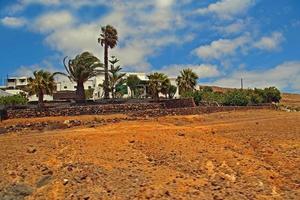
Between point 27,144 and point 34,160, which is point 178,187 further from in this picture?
point 27,144

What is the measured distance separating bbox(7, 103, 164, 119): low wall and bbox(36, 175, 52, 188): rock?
17.8 metres

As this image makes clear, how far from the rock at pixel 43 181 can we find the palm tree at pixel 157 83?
32950 mm

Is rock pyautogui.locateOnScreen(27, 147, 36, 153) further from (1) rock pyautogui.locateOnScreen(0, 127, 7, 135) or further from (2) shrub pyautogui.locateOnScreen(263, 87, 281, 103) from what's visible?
(2) shrub pyautogui.locateOnScreen(263, 87, 281, 103)

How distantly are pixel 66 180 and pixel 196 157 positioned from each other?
4.75 meters

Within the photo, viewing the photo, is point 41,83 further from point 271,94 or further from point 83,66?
point 271,94

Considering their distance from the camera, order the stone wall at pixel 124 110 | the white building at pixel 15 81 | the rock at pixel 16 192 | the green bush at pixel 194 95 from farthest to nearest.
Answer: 1. the white building at pixel 15 81
2. the green bush at pixel 194 95
3. the stone wall at pixel 124 110
4. the rock at pixel 16 192

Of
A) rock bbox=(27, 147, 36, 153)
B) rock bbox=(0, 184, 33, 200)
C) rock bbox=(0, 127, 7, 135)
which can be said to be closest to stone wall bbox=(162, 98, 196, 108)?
rock bbox=(0, 127, 7, 135)

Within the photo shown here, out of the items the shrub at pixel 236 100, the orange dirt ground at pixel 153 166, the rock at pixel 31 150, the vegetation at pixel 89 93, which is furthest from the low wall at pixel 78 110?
the vegetation at pixel 89 93

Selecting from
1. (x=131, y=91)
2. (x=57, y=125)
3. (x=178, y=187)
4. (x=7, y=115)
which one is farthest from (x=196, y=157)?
(x=131, y=91)

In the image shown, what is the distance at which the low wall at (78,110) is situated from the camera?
107ft

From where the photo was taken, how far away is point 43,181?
15.3 metres

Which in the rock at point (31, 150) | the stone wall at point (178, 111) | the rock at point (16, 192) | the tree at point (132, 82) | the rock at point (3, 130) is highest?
the tree at point (132, 82)

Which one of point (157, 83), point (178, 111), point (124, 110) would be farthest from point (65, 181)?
point (157, 83)

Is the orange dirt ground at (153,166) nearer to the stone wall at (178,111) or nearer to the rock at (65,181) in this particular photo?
the rock at (65,181)
